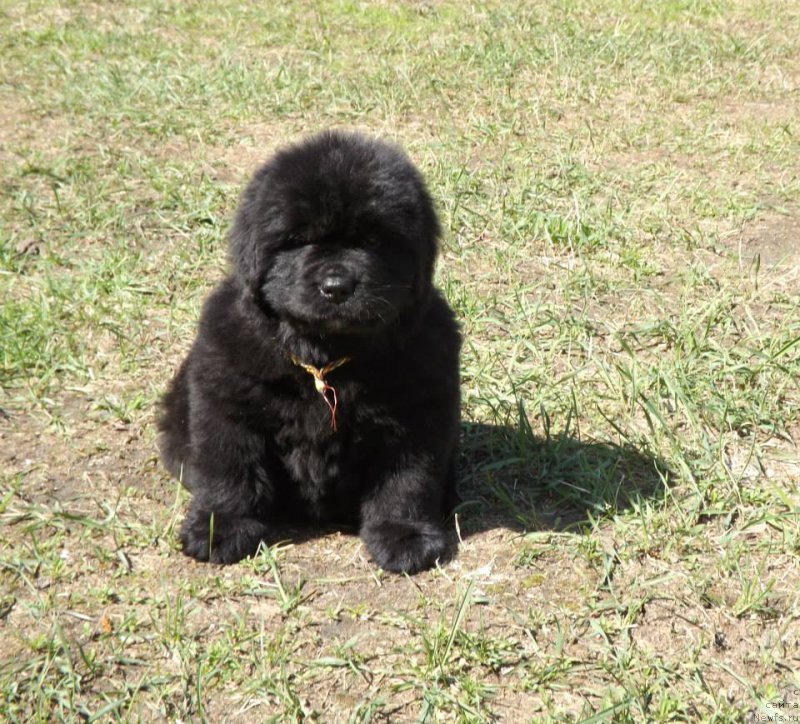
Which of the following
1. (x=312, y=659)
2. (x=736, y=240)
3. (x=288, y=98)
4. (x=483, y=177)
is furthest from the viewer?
(x=288, y=98)

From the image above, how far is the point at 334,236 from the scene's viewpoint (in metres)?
3.46

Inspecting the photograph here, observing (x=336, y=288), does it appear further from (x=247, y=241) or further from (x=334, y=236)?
(x=247, y=241)

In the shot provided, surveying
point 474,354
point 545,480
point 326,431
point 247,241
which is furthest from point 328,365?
point 474,354

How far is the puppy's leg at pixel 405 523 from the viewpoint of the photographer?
3691 mm

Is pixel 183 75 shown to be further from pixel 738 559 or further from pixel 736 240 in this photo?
pixel 738 559

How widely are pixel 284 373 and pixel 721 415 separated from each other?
6.53ft

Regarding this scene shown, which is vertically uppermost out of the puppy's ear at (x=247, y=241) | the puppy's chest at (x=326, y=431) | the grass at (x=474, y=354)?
the puppy's ear at (x=247, y=241)

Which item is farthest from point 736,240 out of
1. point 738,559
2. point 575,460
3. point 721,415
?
point 738,559

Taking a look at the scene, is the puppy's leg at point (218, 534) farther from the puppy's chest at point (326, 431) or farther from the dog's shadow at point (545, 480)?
the dog's shadow at point (545, 480)

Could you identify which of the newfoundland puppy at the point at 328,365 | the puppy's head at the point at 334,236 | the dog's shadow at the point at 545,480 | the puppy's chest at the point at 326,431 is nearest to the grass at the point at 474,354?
the dog's shadow at the point at 545,480

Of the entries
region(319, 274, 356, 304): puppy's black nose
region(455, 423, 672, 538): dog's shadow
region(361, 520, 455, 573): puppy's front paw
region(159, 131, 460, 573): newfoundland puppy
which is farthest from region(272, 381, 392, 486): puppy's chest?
region(455, 423, 672, 538): dog's shadow

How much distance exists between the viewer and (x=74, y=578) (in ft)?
11.8

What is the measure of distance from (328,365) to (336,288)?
37 centimetres

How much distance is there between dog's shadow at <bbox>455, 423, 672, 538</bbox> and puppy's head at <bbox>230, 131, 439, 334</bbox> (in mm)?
976
